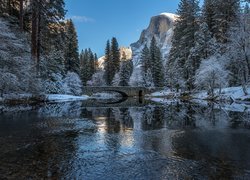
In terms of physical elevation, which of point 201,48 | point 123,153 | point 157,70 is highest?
point 201,48

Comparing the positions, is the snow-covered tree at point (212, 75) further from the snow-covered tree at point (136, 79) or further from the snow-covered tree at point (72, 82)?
the snow-covered tree at point (136, 79)

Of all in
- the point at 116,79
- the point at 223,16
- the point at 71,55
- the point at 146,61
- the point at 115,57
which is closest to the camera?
the point at 223,16

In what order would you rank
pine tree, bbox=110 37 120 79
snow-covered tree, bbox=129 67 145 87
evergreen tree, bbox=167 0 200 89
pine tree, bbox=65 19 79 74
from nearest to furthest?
evergreen tree, bbox=167 0 200 89
pine tree, bbox=65 19 79 74
snow-covered tree, bbox=129 67 145 87
pine tree, bbox=110 37 120 79

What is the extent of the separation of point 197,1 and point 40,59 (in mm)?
34149

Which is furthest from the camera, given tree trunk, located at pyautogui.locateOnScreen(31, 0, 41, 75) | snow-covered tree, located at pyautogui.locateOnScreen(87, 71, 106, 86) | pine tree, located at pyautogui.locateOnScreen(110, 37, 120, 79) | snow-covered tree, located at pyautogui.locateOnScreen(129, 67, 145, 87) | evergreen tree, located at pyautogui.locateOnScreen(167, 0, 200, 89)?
snow-covered tree, located at pyautogui.locateOnScreen(87, 71, 106, 86)

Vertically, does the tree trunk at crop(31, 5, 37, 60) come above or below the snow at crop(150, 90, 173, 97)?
above

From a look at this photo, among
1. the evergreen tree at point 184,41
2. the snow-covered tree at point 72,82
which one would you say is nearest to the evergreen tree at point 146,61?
the evergreen tree at point 184,41

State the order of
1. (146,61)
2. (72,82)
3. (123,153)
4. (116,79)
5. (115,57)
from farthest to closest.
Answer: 1. (115,57)
2. (116,79)
3. (146,61)
4. (72,82)
5. (123,153)

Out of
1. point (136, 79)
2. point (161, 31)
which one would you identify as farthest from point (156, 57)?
point (161, 31)

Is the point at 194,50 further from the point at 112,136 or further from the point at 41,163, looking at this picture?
the point at 41,163

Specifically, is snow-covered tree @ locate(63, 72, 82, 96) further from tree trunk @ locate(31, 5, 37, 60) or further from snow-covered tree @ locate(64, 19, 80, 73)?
tree trunk @ locate(31, 5, 37, 60)

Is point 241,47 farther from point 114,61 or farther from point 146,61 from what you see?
point 114,61

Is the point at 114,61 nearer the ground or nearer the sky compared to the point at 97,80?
nearer the sky

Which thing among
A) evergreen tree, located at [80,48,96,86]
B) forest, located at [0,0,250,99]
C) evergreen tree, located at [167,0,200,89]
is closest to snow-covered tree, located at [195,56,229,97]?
forest, located at [0,0,250,99]
